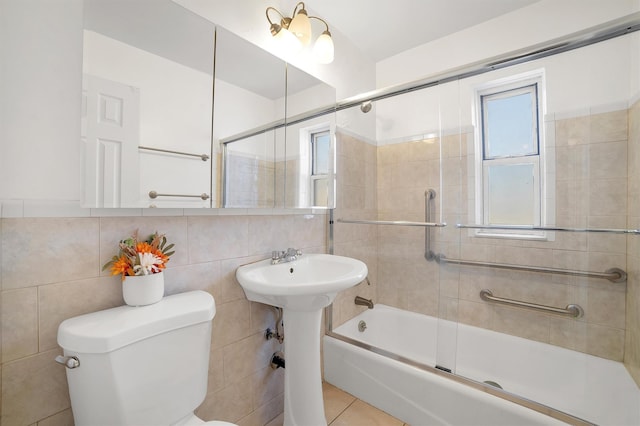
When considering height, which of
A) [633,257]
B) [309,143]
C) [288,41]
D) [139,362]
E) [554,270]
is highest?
[288,41]

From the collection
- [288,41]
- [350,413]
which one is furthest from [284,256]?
[288,41]

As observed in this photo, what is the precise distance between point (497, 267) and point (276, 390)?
1498mm

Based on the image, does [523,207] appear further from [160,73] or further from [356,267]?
[160,73]

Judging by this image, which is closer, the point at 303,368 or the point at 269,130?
the point at 303,368

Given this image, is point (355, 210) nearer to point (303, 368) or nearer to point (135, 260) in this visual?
point (303, 368)

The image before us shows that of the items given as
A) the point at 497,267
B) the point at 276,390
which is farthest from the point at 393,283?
the point at 276,390

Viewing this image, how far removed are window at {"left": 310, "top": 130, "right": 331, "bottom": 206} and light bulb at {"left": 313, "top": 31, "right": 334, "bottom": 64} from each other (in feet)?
1.37

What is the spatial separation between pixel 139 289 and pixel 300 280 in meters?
0.71

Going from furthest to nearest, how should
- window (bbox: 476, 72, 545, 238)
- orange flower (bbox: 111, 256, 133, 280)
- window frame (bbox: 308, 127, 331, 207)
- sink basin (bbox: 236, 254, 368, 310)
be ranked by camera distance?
1. window frame (bbox: 308, 127, 331, 207)
2. window (bbox: 476, 72, 545, 238)
3. sink basin (bbox: 236, 254, 368, 310)
4. orange flower (bbox: 111, 256, 133, 280)

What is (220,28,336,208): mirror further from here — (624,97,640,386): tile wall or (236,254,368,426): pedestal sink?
(624,97,640,386): tile wall

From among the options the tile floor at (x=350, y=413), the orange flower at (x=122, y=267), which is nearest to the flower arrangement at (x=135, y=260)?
the orange flower at (x=122, y=267)

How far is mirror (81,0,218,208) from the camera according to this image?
85 centimetres

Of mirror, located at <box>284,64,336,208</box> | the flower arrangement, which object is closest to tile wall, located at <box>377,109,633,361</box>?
mirror, located at <box>284,64,336,208</box>

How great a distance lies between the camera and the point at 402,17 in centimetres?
177
